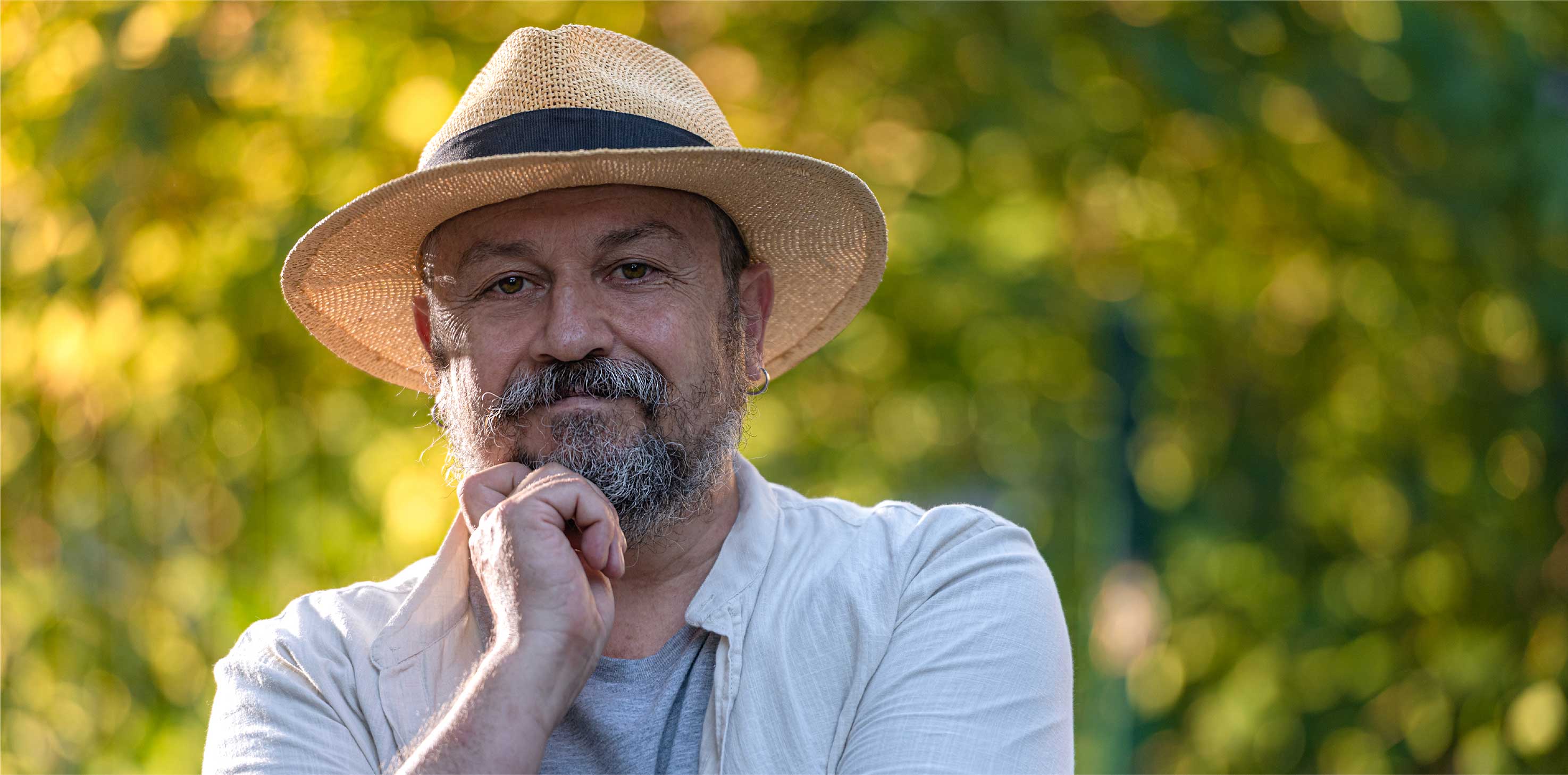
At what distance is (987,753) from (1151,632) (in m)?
2.64

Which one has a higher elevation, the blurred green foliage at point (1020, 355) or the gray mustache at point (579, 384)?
the gray mustache at point (579, 384)

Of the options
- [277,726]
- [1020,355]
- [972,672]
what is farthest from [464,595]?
[1020,355]

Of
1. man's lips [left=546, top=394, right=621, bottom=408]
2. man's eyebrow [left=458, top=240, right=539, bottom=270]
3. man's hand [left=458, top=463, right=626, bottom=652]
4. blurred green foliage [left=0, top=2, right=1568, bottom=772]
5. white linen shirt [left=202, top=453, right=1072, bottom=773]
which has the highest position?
man's eyebrow [left=458, top=240, right=539, bottom=270]

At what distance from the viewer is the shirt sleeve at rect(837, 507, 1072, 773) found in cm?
183

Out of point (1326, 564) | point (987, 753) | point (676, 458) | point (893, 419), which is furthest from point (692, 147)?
point (1326, 564)

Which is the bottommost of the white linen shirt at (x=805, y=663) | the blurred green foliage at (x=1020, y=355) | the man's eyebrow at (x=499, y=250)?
the blurred green foliage at (x=1020, y=355)

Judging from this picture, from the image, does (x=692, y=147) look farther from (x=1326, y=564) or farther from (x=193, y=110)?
(x=1326, y=564)

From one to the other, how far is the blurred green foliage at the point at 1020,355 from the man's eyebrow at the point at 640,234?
159 cm

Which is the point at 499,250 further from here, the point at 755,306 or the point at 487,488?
the point at 755,306

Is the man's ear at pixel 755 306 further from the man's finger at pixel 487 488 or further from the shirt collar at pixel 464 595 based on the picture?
the man's finger at pixel 487 488

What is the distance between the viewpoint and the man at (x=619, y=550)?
1858mm

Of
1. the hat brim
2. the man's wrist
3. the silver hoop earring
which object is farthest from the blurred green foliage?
the man's wrist

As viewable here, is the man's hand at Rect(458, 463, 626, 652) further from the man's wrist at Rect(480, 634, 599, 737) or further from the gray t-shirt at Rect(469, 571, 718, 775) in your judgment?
the gray t-shirt at Rect(469, 571, 718, 775)

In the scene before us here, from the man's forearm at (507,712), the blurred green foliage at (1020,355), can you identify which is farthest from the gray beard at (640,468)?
the blurred green foliage at (1020,355)
